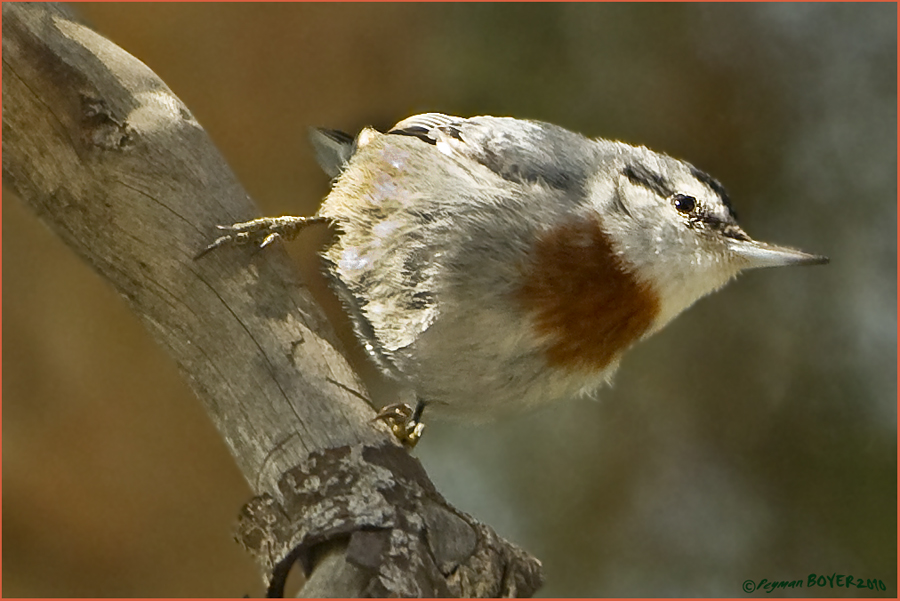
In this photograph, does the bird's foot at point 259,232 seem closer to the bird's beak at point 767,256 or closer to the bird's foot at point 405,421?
the bird's foot at point 405,421

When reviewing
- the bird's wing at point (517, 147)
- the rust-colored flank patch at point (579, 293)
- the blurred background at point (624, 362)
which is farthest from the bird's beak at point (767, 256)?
the blurred background at point (624, 362)

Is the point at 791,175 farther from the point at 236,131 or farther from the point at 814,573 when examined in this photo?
the point at 236,131

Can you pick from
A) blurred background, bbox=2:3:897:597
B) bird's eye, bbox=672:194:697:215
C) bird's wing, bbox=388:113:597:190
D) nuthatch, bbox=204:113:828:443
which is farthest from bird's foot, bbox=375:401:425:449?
bird's eye, bbox=672:194:697:215

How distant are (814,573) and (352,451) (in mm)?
1353

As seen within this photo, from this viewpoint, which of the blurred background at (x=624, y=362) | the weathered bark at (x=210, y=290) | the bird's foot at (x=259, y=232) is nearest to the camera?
the weathered bark at (x=210, y=290)

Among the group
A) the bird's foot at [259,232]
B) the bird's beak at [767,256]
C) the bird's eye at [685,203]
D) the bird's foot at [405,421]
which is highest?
the bird's eye at [685,203]

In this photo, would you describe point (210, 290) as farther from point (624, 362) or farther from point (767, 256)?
point (624, 362)

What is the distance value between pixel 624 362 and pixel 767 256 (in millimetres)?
919

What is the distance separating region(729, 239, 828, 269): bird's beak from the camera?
116 cm

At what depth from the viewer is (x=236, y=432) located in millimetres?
1149

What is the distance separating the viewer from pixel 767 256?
1.17 meters

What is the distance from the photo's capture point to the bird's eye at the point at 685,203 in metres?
1.24

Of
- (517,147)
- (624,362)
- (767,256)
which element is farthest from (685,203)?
(624,362)

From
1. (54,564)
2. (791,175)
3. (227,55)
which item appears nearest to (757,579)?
(791,175)
